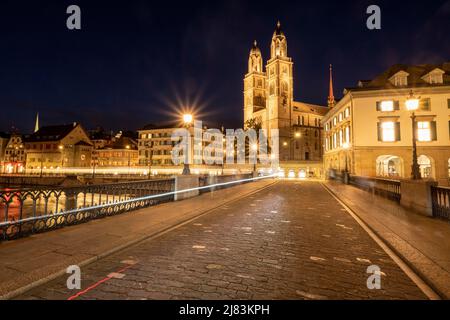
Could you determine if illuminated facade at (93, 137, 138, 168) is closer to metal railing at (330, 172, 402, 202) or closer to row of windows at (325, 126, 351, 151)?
row of windows at (325, 126, 351, 151)

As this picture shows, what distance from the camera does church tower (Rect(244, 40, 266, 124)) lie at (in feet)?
305

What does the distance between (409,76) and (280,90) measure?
165 feet

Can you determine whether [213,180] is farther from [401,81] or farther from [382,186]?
[401,81]

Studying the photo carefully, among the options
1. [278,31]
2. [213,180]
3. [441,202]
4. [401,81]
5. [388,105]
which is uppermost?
[278,31]

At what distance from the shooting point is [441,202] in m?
9.12

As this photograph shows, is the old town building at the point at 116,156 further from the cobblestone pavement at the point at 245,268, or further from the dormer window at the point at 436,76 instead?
the cobblestone pavement at the point at 245,268

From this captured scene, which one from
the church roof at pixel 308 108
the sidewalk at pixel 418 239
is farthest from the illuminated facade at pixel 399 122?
the church roof at pixel 308 108

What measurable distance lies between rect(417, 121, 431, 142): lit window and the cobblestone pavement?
28597 millimetres

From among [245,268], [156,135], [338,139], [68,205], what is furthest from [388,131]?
[156,135]

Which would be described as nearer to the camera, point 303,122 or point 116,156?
point 303,122

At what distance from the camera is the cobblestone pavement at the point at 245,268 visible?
145 inches

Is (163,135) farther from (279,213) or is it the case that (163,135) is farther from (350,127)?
(279,213)
